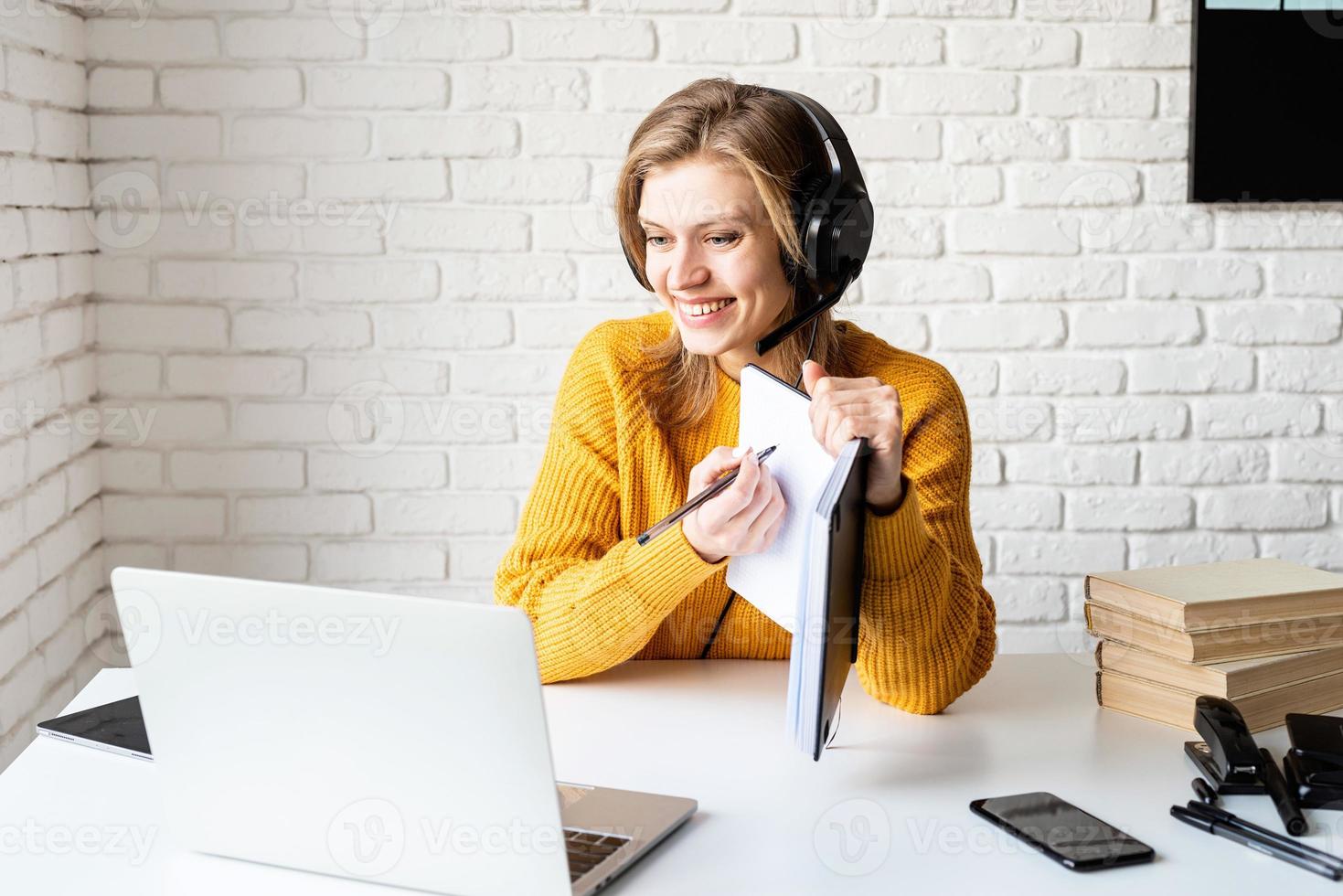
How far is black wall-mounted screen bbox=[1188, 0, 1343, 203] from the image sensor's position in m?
2.22

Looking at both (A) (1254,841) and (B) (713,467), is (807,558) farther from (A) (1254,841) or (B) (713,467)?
(A) (1254,841)

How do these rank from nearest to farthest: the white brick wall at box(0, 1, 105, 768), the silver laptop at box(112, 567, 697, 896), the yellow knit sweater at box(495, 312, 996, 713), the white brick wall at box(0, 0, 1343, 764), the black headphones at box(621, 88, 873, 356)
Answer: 1. the silver laptop at box(112, 567, 697, 896)
2. the yellow knit sweater at box(495, 312, 996, 713)
3. the black headphones at box(621, 88, 873, 356)
4. the white brick wall at box(0, 1, 105, 768)
5. the white brick wall at box(0, 0, 1343, 764)

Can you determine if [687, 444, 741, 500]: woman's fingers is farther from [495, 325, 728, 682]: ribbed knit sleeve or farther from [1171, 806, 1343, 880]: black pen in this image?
[1171, 806, 1343, 880]: black pen

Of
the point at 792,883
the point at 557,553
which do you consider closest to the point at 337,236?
the point at 557,553

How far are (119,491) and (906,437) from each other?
1464 millimetres

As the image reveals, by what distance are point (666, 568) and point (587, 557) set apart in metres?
0.22

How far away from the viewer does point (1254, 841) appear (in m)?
0.92

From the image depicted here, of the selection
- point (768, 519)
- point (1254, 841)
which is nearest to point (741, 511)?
point (768, 519)

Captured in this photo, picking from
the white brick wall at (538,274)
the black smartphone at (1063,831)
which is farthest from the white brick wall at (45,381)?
the black smartphone at (1063,831)

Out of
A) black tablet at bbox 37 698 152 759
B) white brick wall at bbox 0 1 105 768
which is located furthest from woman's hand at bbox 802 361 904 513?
white brick wall at bbox 0 1 105 768

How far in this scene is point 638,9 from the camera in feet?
7.08

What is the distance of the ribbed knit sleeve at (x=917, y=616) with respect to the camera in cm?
120

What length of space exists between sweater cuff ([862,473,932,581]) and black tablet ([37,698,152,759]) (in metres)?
0.67

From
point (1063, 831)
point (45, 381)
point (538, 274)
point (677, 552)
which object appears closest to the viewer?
point (1063, 831)
